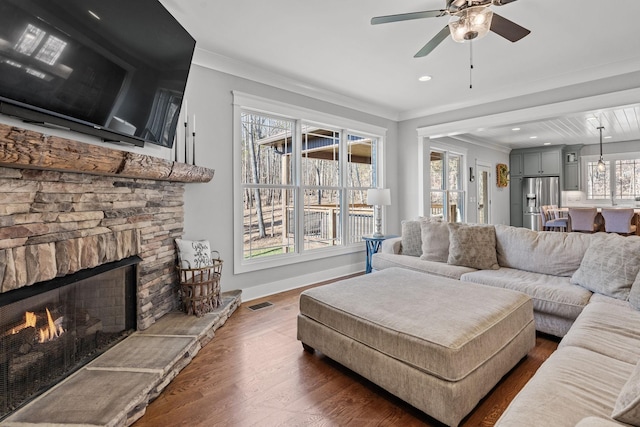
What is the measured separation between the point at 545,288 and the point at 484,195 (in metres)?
5.94

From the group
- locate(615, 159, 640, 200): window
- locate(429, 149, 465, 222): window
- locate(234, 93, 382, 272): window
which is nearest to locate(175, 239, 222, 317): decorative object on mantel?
locate(234, 93, 382, 272): window

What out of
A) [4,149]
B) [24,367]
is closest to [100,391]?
[24,367]

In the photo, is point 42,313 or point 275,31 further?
point 275,31

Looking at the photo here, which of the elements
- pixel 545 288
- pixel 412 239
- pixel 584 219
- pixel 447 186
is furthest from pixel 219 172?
pixel 584 219

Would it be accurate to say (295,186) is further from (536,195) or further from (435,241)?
(536,195)

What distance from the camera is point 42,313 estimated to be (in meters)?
1.82

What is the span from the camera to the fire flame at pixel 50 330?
5.95ft

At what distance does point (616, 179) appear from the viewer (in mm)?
7855

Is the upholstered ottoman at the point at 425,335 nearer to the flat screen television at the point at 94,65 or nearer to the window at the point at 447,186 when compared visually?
the flat screen television at the point at 94,65

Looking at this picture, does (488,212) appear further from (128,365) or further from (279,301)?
(128,365)

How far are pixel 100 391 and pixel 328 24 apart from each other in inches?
118

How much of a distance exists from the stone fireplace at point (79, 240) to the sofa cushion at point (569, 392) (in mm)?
2178

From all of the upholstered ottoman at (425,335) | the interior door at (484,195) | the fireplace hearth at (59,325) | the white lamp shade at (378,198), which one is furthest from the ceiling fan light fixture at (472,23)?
the interior door at (484,195)

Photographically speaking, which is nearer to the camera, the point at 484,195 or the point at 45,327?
the point at 45,327
